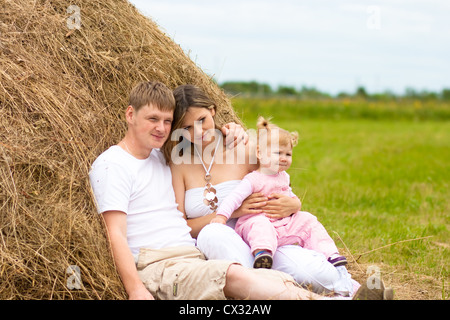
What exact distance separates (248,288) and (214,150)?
4.29 ft

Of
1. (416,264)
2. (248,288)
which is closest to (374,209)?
(416,264)

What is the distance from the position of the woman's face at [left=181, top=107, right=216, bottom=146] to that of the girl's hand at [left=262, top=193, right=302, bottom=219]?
0.65 m

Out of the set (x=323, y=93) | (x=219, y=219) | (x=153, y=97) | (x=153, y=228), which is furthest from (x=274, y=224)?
(x=323, y=93)

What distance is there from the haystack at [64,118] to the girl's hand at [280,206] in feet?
3.87

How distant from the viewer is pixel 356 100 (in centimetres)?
2600

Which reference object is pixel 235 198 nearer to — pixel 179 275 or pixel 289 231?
pixel 289 231

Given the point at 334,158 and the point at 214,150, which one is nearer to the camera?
the point at 214,150

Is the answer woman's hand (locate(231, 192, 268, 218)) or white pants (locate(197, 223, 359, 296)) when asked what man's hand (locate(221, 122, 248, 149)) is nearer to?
woman's hand (locate(231, 192, 268, 218))

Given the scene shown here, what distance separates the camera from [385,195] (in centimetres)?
816

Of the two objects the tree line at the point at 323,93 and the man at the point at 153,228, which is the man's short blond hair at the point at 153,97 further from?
the tree line at the point at 323,93

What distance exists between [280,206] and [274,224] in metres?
0.14

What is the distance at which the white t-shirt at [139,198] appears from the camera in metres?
3.77

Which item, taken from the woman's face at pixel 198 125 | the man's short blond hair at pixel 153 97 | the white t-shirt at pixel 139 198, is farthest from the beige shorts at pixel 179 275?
the man's short blond hair at pixel 153 97
